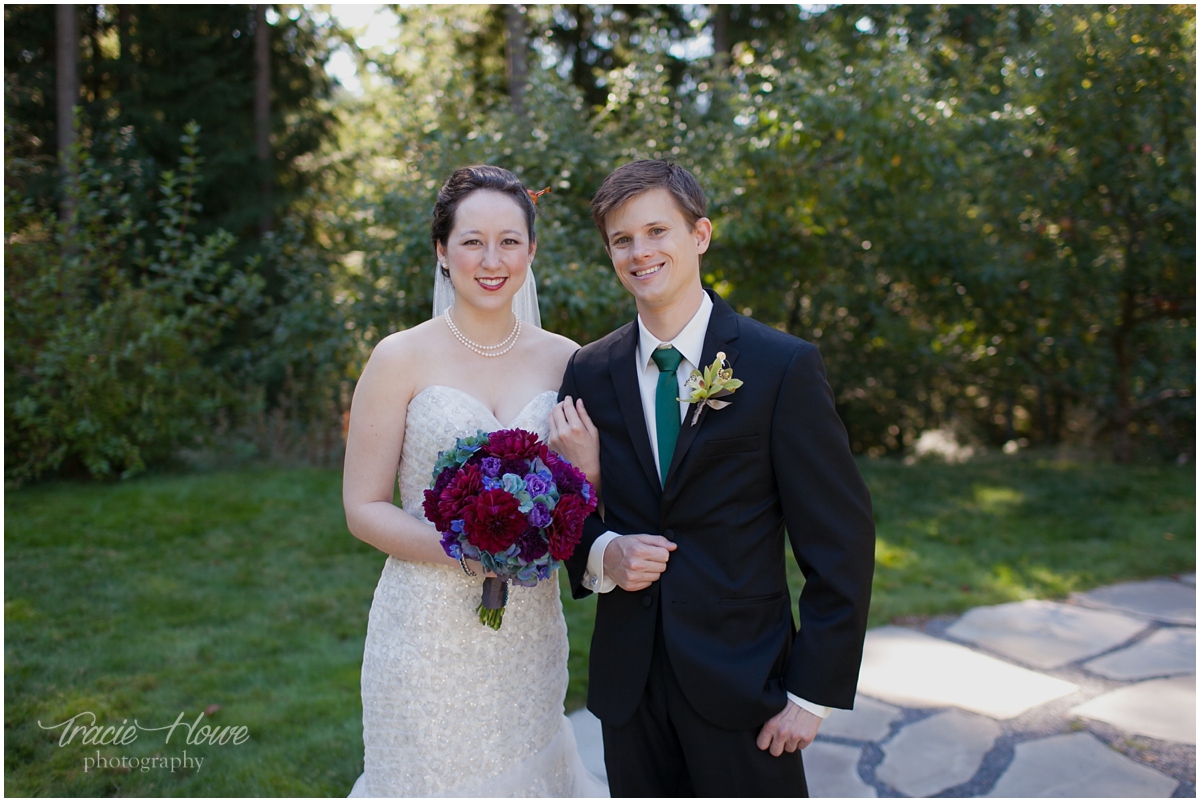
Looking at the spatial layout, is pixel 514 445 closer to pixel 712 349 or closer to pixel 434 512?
pixel 434 512

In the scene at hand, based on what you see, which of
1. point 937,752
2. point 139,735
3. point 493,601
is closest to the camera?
point 493,601

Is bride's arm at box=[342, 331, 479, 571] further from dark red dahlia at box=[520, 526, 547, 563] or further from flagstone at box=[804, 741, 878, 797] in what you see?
flagstone at box=[804, 741, 878, 797]

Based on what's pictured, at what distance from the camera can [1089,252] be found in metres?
8.70

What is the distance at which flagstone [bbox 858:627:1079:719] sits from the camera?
4250 millimetres

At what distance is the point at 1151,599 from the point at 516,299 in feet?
17.0

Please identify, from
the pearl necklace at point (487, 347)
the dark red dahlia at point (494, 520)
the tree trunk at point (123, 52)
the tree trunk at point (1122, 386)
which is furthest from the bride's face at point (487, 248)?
the tree trunk at point (123, 52)

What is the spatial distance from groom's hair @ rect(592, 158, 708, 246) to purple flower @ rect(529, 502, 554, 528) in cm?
78

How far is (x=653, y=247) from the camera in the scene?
2203mm

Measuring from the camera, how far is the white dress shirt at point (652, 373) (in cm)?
224

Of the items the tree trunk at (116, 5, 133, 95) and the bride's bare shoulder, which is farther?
the tree trunk at (116, 5, 133, 95)

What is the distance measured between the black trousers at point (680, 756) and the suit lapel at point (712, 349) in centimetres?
47

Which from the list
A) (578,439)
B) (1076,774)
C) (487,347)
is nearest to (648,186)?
(578,439)

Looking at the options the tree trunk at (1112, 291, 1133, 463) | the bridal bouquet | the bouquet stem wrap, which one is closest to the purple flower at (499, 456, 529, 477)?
the bridal bouquet

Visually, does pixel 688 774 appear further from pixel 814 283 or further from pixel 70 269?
pixel 70 269
